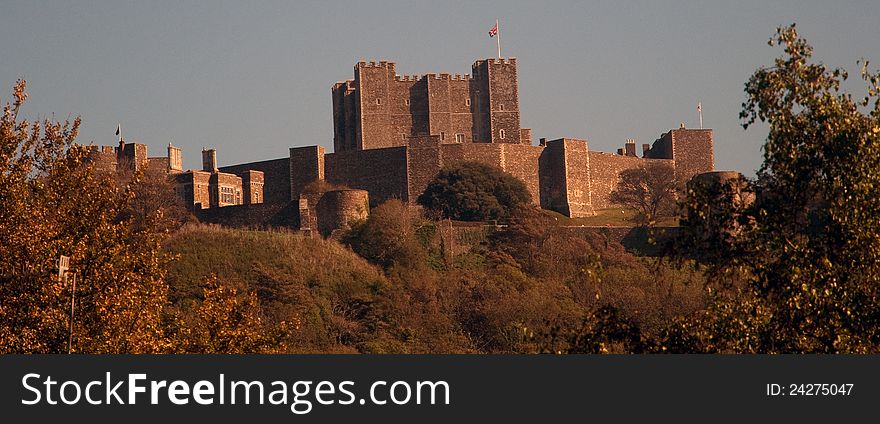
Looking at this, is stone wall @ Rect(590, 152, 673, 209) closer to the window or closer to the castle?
the castle

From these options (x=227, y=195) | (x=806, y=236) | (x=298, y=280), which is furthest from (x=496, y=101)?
(x=806, y=236)

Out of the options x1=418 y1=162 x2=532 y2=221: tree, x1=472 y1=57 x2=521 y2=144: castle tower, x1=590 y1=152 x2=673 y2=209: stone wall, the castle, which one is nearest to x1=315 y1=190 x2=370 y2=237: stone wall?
the castle

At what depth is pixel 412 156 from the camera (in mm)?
67125

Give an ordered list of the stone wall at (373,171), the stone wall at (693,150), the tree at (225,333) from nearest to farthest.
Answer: the tree at (225,333), the stone wall at (373,171), the stone wall at (693,150)

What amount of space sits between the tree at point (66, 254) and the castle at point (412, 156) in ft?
126

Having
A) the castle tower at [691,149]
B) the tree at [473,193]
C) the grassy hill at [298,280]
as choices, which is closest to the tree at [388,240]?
the grassy hill at [298,280]

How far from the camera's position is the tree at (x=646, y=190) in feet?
230

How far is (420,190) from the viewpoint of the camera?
218ft

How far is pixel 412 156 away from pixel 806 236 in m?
52.1

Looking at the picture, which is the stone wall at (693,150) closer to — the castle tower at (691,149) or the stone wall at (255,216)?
the castle tower at (691,149)

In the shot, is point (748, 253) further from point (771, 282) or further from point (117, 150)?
point (117, 150)

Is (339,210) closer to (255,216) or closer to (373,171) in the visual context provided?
(255,216)

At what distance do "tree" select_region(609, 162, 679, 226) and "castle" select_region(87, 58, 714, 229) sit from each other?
0.60 m

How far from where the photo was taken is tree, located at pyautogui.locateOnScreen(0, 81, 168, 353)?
66.8ft
